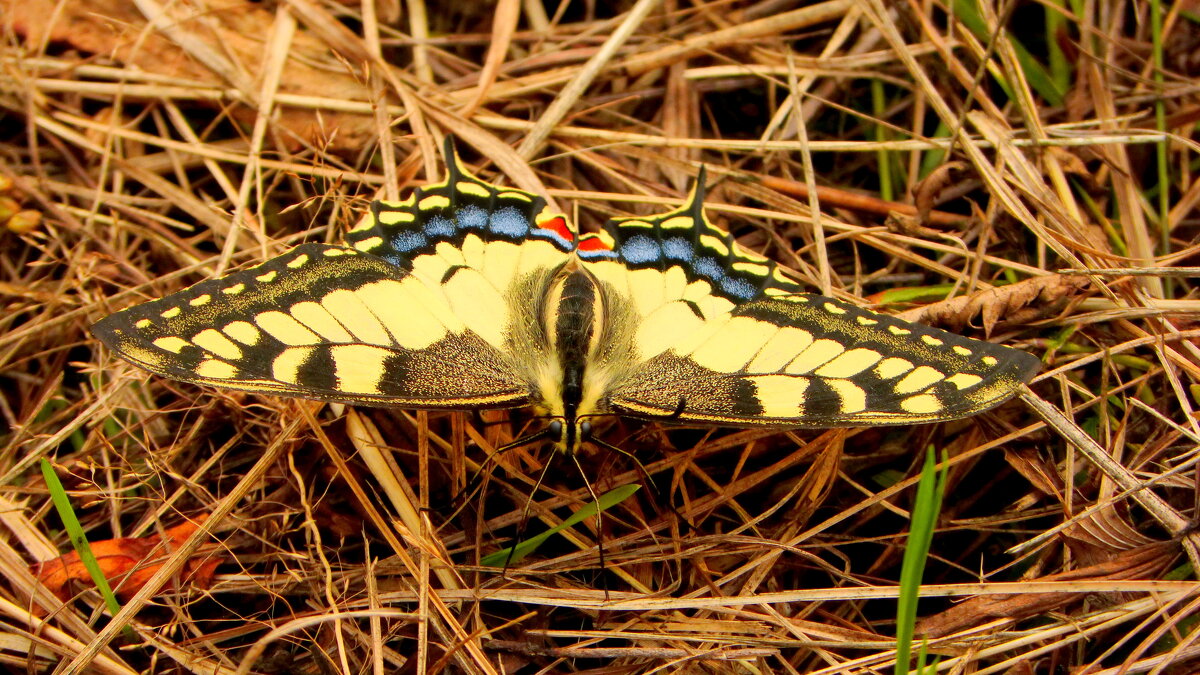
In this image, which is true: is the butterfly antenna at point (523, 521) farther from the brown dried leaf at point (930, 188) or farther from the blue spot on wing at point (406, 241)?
the brown dried leaf at point (930, 188)

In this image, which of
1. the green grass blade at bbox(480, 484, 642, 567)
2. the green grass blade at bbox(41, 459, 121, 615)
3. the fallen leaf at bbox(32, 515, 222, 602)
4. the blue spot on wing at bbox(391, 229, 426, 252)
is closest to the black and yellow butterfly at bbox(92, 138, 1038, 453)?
the blue spot on wing at bbox(391, 229, 426, 252)

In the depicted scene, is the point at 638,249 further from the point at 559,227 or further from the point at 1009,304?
the point at 1009,304

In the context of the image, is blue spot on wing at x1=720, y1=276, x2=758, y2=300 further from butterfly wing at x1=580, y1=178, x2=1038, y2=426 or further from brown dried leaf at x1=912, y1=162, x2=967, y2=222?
brown dried leaf at x1=912, y1=162, x2=967, y2=222

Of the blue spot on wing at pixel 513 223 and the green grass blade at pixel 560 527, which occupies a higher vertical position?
the blue spot on wing at pixel 513 223

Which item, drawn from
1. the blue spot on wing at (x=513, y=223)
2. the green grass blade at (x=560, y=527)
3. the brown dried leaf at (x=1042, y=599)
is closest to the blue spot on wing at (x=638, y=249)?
the blue spot on wing at (x=513, y=223)

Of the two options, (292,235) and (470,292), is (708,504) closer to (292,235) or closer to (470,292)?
(470,292)

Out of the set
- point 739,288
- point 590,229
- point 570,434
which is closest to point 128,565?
point 570,434

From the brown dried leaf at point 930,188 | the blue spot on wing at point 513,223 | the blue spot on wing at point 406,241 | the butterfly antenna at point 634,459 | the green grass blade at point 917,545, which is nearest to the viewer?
the green grass blade at point 917,545
